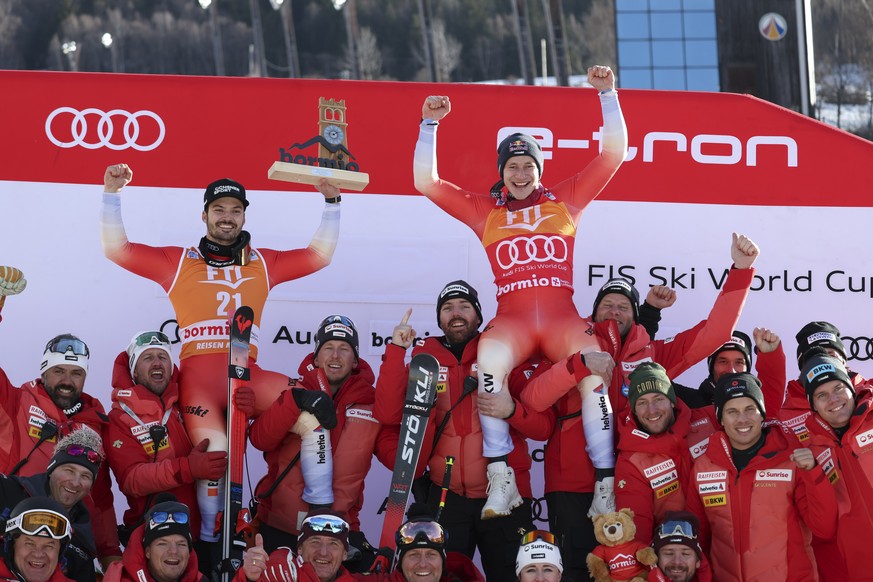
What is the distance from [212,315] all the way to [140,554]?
60.7 inches

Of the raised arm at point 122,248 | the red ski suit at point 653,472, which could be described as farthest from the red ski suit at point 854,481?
the raised arm at point 122,248

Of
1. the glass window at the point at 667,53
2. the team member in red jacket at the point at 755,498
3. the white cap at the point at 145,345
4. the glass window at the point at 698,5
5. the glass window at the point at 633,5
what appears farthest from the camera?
the glass window at the point at 633,5

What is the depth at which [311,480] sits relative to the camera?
6242 millimetres

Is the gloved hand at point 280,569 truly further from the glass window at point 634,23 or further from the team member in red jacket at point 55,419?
the glass window at point 634,23

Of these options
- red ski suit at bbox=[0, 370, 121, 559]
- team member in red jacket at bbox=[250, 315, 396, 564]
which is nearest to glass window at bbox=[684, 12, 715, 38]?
team member in red jacket at bbox=[250, 315, 396, 564]

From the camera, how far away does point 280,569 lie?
543 cm

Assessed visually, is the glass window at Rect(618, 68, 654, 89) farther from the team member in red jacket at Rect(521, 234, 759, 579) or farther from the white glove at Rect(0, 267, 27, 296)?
the white glove at Rect(0, 267, 27, 296)

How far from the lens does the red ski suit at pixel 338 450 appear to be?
630 centimetres

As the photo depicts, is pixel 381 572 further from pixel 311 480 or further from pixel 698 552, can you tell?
pixel 698 552

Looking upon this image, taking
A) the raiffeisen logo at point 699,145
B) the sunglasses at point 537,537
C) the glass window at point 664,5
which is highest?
the glass window at point 664,5

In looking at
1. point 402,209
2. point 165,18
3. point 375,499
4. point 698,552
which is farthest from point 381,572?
point 165,18

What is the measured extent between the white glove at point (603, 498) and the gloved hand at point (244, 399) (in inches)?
69.6

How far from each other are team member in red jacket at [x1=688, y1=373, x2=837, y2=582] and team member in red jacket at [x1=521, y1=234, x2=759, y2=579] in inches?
23.4

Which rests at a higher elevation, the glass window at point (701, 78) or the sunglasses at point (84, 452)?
the glass window at point (701, 78)
